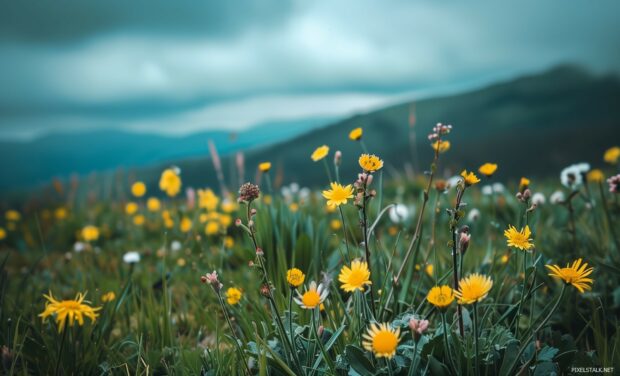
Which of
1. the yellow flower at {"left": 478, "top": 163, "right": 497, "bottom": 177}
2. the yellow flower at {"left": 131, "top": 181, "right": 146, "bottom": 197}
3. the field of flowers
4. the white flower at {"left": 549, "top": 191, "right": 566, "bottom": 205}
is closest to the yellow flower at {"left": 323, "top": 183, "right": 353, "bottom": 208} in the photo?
the field of flowers

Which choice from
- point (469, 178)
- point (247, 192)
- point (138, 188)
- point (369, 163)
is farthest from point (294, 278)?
point (138, 188)

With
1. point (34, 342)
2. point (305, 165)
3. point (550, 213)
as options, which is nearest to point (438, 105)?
point (305, 165)

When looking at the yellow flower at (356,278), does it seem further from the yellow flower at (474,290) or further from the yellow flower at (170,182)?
the yellow flower at (170,182)

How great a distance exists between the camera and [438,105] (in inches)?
335

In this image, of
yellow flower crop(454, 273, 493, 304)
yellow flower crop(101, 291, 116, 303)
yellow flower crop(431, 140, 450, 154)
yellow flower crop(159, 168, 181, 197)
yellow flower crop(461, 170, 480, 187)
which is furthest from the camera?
yellow flower crop(159, 168, 181, 197)

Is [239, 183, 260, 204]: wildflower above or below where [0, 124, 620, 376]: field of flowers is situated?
above

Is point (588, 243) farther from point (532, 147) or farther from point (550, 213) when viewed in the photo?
point (532, 147)

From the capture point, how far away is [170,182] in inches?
125

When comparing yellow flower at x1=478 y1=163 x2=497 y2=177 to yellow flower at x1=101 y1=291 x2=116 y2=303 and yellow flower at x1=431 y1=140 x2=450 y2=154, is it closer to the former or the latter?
yellow flower at x1=431 y1=140 x2=450 y2=154

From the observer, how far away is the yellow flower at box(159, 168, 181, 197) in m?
3.12

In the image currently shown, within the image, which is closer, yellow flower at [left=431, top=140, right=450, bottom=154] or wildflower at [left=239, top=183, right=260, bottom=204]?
wildflower at [left=239, top=183, right=260, bottom=204]

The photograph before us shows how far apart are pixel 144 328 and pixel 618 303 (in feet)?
6.23

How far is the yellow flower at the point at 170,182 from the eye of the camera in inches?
123

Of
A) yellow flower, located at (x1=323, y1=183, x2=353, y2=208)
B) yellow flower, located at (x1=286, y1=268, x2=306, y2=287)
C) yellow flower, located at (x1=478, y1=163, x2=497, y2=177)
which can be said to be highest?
yellow flower, located at (x1=323, y1=183, x2=353, y2=208)
